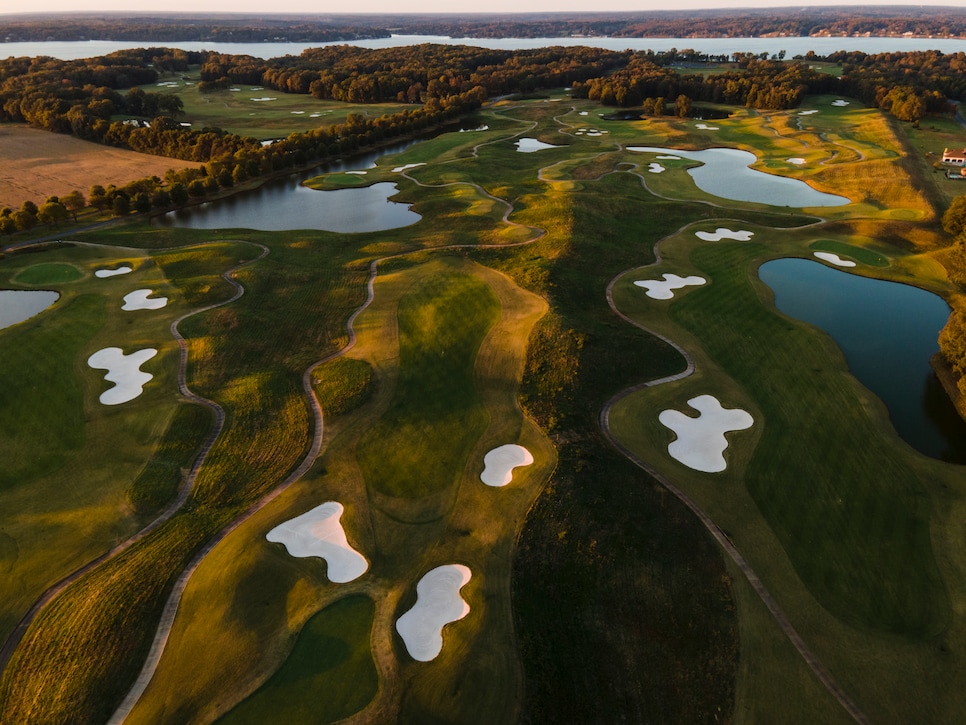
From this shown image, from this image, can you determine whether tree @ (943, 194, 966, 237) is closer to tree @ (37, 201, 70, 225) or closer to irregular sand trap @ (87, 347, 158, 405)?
irregular sand trap @ (87, 347, 158, 405)

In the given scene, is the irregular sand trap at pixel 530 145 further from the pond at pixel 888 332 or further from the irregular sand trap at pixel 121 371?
the irregular sand trap at pixel 121 371

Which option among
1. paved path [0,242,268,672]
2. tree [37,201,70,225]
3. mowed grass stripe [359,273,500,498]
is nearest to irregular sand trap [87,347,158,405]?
paved path [0,242,268,672]

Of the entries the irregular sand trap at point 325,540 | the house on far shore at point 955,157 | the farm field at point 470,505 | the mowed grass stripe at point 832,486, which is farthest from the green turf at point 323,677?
the house on far shore at point 955,157

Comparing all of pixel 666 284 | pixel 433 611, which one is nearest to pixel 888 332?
pixel 666 284

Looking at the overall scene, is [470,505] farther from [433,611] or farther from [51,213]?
[51,213]

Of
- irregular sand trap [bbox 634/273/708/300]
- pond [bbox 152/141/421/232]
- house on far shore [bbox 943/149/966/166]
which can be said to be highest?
house on far shore [bbox 943/149/966/166]

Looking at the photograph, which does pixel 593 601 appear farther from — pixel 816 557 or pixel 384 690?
pixel 816 557

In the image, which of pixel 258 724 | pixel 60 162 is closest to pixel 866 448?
pixel 258 724
